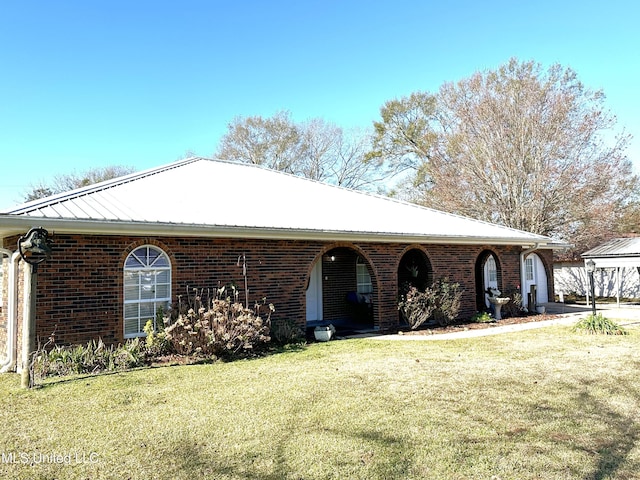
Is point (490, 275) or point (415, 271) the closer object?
point (415, 271)

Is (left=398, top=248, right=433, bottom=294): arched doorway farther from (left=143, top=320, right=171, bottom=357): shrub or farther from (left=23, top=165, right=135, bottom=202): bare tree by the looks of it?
(left=23, top=165, right=135, bottom=202): bare tree

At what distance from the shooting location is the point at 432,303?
12633mm

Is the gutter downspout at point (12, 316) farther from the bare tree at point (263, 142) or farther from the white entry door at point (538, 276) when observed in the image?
the bare tree at point (263, 142)

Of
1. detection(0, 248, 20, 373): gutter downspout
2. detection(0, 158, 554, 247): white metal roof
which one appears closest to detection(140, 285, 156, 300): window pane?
detection(0, 158, 554, 247): white metal roof

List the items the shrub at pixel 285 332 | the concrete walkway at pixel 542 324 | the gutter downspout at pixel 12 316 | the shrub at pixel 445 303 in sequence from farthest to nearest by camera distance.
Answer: the shrub at pixel 445 303 → the concrete walkway at pixel 542 324 → the shrub at pixel 285 332 → the gutter downspout at pixel 12 316

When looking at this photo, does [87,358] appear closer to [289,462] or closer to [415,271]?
[289,462]

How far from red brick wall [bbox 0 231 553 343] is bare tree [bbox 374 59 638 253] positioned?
11193 millimetres

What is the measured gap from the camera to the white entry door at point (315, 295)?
1377cm

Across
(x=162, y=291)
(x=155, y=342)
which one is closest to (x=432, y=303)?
(x=162, y=291)

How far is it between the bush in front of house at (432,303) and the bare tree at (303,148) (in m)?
19.9

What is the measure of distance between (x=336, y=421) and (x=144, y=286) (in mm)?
5507

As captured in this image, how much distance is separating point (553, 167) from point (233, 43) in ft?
54.2

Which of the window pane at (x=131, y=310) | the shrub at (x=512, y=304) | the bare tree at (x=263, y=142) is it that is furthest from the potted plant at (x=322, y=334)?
the bare tree at (x=263, y=142)

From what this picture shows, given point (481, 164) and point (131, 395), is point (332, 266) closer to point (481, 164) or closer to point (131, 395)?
point (131, 395)
